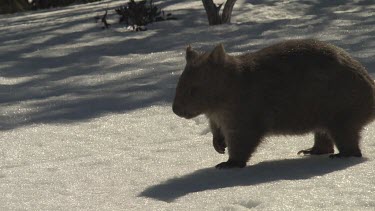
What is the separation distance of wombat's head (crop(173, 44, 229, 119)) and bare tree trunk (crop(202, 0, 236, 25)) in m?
4.73

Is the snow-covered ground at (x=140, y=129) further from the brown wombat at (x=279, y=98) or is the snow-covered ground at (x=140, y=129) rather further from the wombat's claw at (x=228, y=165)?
the brown wombat at (x=279, y=98)

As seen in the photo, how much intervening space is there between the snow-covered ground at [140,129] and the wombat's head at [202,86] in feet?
1.13

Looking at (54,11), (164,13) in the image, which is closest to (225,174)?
(164,13)

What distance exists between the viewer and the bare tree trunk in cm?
1005

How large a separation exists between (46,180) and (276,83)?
1.44 m

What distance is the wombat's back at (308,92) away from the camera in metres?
5.25

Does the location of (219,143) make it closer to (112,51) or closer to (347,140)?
(347,140)

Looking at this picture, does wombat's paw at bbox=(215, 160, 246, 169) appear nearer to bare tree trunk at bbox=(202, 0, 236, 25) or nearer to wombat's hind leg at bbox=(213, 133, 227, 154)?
wombat's hind leg at bbox=(213, 133, 227, 154)

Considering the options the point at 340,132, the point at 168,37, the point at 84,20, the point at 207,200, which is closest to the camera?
the point at 207,200

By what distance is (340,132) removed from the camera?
208 inches

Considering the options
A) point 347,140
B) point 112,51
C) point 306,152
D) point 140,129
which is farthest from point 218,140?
point 112,51

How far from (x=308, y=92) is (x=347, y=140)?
0.36 meters

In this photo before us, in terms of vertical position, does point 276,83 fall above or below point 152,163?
above

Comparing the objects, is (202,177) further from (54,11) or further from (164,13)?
(54,11)
